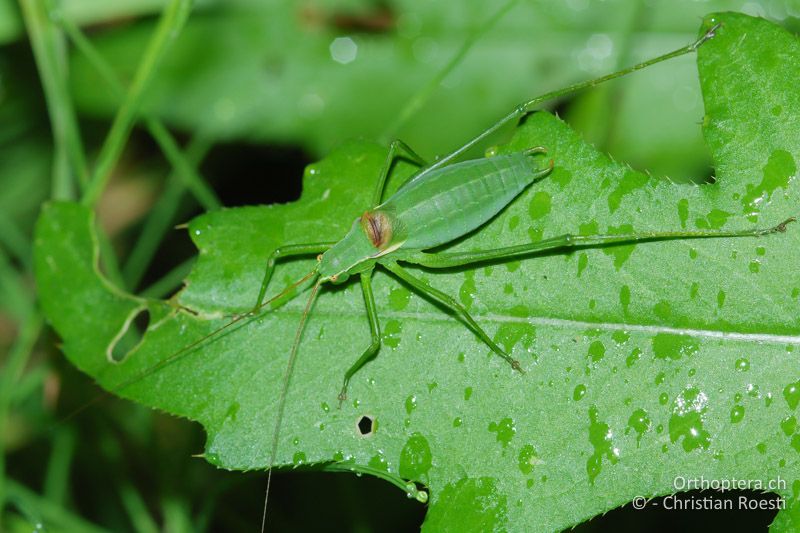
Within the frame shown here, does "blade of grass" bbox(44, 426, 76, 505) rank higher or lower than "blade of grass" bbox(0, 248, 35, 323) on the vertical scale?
lower

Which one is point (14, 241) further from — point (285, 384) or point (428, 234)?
point (428, 234)

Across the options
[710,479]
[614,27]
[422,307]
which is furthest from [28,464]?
[614,27]

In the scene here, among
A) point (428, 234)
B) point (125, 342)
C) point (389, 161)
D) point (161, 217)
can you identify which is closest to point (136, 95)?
point (161, 217)

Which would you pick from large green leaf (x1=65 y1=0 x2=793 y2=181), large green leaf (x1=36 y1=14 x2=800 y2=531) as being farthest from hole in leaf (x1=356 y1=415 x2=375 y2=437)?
large green leaf (x1=65 y1=0 x2=793 y2=181)

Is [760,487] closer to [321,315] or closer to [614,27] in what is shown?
[321,315]

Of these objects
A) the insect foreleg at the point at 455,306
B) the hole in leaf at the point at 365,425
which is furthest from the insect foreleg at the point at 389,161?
the hole in leaf at the point at 365,425

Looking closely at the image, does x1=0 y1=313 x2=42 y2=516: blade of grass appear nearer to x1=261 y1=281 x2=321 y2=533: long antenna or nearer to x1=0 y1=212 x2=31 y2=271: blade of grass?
x1=0 y1=212 x2=31 y2=271: blade of grass
